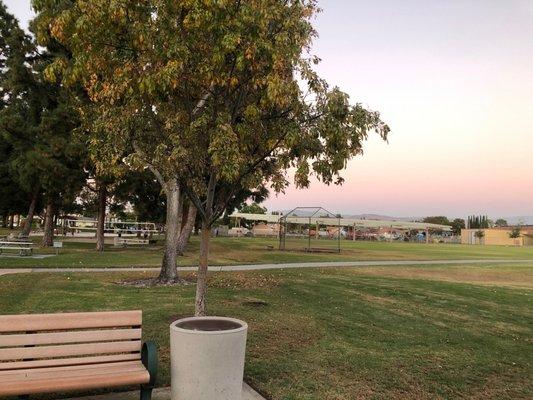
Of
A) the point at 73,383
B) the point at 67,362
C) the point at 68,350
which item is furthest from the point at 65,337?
the point at 73,383

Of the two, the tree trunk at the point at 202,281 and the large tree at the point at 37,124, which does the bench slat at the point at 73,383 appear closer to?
the tree trunk at the point at 202,281

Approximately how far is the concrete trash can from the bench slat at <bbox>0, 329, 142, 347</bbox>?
476 mm

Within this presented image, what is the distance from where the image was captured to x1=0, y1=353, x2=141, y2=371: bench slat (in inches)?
167

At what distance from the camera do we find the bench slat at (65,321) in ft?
14.0

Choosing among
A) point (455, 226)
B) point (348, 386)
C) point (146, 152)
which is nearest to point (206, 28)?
point (146, 152)

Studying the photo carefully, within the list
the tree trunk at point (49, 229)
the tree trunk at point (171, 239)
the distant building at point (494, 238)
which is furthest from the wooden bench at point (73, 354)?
the distant building at point (494, 238)

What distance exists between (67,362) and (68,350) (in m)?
0.10

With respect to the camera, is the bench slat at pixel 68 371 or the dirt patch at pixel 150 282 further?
the dirt patch at pixel 150 282

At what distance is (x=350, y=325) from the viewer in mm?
9164

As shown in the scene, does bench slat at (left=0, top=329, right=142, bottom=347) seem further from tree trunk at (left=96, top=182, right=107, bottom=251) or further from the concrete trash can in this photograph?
tree trunk at (left=96, top=182, right=107, bottom=251)

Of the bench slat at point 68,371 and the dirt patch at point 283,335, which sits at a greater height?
the bench slat at point 68,371

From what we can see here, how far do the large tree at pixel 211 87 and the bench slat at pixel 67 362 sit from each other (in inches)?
92.8

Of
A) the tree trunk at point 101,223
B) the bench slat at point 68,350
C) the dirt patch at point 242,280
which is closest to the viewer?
the bench slat at point 68,350

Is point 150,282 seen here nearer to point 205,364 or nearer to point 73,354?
point 73,354
